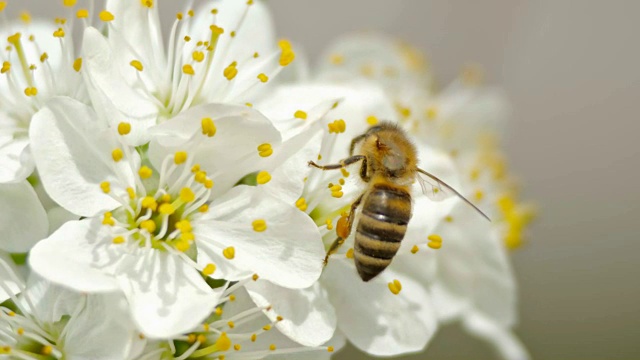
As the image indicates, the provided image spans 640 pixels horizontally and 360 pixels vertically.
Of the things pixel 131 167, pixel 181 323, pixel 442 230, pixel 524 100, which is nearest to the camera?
pixel 181 323

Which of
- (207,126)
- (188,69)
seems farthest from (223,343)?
(188,69)

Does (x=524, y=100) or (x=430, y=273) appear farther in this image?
(x=524, y=100)

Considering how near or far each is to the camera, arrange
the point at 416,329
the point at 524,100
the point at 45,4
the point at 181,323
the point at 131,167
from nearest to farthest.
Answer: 1. the point at 181,323
2. the point at 131,167
3. the point at 416,329
4. the point at 45,4
5. the point at 524,100

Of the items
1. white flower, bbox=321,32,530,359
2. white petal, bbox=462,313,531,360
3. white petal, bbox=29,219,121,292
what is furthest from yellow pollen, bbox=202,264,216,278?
white petal, bbox=462,313,531,360

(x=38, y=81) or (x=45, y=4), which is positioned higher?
(x=38, y=81)

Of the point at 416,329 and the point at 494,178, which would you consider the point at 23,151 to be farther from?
the point at 494,178

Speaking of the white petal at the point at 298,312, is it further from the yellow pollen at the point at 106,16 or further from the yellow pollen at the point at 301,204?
the yellow pollen at the point at 106,16

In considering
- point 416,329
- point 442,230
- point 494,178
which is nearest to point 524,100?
point 494,178
